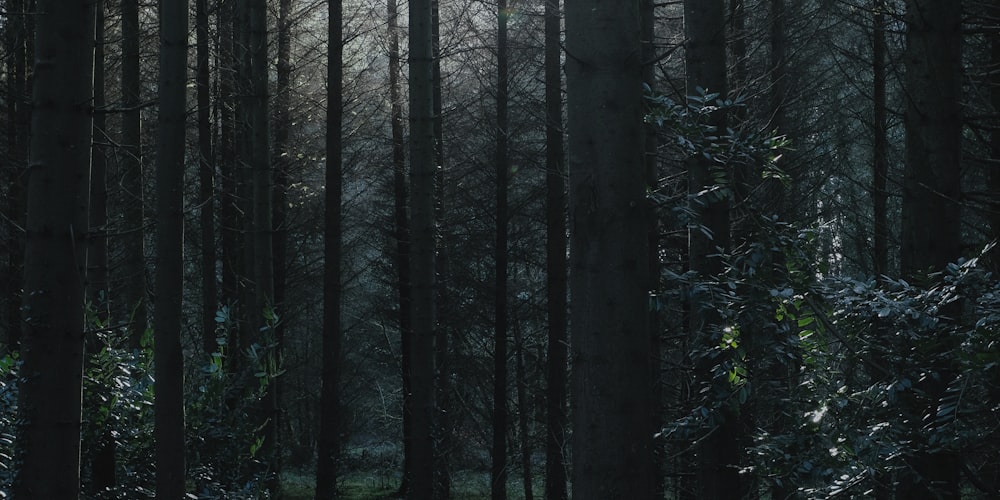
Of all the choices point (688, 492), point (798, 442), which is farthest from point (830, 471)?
point (688, 492)

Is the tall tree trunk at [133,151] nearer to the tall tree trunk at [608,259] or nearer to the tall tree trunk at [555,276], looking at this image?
the tall tree trunk at [555,276]

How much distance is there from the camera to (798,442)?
5074mm

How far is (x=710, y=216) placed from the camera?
713 centimetres

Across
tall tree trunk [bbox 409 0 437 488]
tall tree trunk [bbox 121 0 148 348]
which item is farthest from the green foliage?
tall tree trunk [bbox 409 0 437 488]

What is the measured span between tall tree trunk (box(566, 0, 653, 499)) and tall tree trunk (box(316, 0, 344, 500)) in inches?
440

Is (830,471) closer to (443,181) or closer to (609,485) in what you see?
(609,485)

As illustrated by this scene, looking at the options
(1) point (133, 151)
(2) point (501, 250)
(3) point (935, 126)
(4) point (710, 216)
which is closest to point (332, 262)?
(2) point (501, 250)

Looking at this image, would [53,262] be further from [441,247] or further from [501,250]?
[441,247]

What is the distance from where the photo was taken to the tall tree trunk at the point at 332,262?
1421 centimetres

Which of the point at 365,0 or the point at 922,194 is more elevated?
the point at 365,0

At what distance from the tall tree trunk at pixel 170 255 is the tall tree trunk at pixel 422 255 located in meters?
3.60

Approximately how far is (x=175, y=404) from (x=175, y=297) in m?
0.82

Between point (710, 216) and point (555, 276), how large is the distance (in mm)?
6900

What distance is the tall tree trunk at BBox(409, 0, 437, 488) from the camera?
32.6 feet
